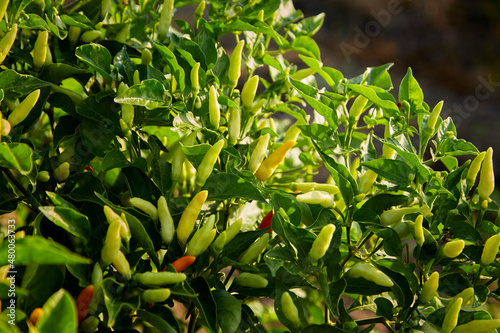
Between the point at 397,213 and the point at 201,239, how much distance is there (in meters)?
0.27

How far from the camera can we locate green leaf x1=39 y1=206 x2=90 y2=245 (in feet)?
1.69

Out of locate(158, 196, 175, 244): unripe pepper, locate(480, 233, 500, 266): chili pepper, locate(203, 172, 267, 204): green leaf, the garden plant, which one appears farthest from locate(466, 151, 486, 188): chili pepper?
locate(158, 196, 175, 244): unripe pepper

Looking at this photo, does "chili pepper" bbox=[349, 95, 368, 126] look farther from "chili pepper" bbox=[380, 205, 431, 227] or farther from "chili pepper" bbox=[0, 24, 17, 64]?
"chili pepper" bbox=[0, 24, 17, 64]

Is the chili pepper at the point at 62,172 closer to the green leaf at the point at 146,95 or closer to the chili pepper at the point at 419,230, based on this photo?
the green leaf at the point at 146,95

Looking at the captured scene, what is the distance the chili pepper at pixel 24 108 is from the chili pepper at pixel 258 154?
0.29 meters

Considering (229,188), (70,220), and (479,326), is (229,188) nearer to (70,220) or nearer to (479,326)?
(70,220)

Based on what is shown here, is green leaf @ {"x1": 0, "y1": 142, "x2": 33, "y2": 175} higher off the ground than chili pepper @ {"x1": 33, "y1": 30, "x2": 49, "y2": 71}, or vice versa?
chili pepper @ {"x1": 33, "y1": 30, "x2": 49, "y2": 71}

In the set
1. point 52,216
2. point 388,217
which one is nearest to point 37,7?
point 52,216

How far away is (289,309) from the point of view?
0.58 meters

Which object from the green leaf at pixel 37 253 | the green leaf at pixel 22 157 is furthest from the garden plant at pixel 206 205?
the green leaf at pixel 37 253

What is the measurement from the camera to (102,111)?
683 millimetres

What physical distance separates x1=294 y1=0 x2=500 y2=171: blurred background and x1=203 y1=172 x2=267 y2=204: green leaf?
2.93 metres

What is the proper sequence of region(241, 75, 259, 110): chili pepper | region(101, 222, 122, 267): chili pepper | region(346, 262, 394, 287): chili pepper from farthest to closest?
region(241, 75, 259, 110): chili pepper < region(346, 262, 394, 287): chili pepper < region(101, 222, 122, 267): chili pepper

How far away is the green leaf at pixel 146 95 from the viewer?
60 centimetres
